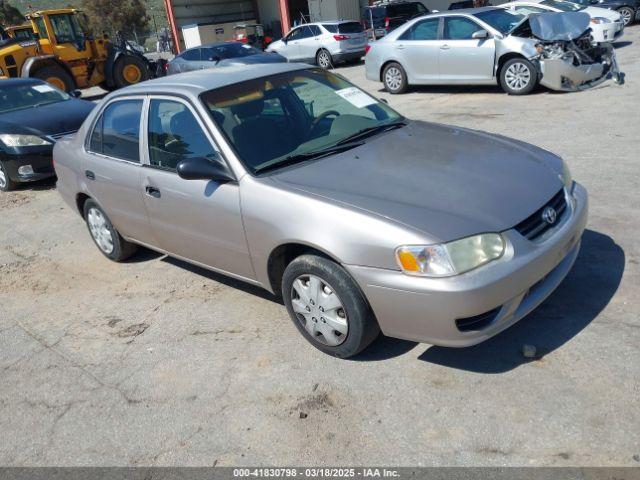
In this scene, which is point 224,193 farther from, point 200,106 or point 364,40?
point 364,40

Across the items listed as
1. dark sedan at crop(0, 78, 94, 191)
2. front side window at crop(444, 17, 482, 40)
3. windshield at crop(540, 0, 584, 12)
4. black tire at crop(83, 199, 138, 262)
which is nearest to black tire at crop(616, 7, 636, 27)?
windshield at crop(540, 0, 584, 12)

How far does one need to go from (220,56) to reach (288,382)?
1497cm

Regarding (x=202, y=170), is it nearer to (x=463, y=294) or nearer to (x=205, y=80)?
(x=205, y=80)

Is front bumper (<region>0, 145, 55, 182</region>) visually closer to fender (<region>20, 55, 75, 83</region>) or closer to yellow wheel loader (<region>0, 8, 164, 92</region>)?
fender (<region>20, 55, 75, 83</region>)

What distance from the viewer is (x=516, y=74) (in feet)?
34.0

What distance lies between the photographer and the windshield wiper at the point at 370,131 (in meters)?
4.12

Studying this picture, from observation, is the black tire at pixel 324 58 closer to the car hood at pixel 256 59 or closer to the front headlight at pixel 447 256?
the car hood at pixel 256 59

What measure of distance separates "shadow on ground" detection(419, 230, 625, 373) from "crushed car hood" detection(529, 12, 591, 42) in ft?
22.3

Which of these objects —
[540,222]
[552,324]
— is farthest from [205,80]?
[552,324]

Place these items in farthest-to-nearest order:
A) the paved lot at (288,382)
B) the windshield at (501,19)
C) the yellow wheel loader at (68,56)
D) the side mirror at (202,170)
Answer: the yellow wheel loader at (68,56)
the windshield at (501,19)
the side mirror at (202,170)
the paved lot at (288,382)

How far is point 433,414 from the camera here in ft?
10.0

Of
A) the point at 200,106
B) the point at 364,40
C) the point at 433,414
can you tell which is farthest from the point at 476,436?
the point at 364,40

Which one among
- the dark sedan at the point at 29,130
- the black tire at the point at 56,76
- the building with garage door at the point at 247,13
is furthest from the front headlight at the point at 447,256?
the building with garage door at the point at 247,13

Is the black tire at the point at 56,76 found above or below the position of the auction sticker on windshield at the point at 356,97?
below
